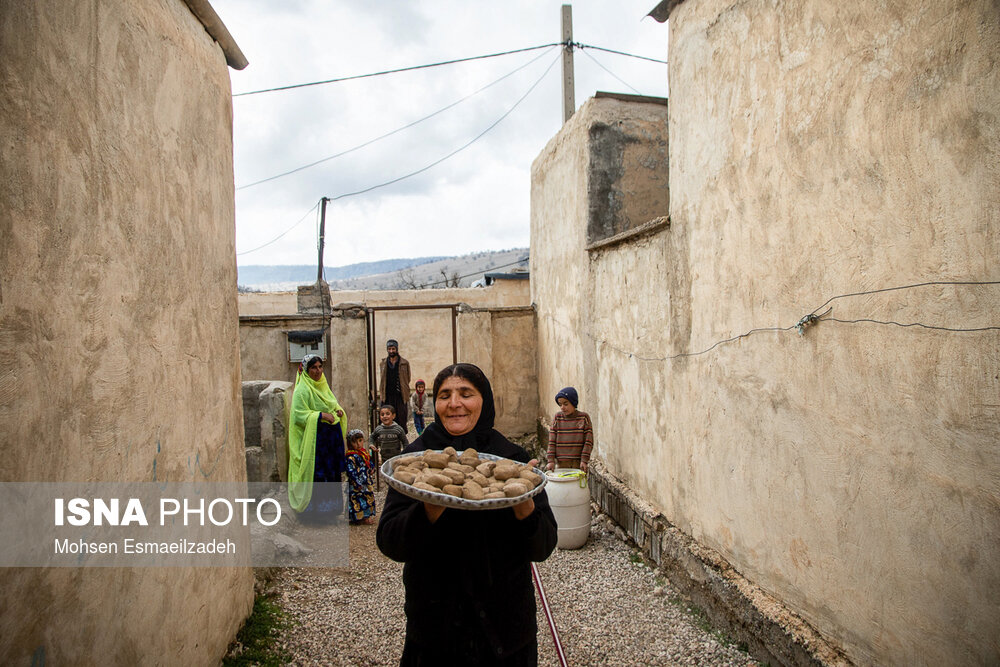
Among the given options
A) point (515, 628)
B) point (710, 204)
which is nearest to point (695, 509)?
Result: point (710, 204)

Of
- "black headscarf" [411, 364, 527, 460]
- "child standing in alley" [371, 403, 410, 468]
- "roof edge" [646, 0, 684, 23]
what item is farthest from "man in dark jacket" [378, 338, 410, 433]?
"black headscarf" [411, 364, 527, 460]

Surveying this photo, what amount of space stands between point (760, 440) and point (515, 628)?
6.20 ft

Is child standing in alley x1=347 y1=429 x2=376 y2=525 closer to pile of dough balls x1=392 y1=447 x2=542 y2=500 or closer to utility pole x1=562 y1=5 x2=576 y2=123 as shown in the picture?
pile of dough balls x1=392 y1=447 x2=542 y2=500

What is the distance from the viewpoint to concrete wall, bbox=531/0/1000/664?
206 centimetres

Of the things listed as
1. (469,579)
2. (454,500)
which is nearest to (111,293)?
(454,500)

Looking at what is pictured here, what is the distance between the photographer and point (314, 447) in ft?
19.3

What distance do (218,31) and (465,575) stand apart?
321 cm

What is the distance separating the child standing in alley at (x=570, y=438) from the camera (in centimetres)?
554

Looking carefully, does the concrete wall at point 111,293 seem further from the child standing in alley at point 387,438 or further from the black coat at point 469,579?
the child standing in alley at point 387,438

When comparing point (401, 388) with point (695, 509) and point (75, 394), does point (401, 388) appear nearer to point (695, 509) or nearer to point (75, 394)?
point (695, 509)

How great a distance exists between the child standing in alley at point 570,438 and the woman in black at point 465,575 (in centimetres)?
346

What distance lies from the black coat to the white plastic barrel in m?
3.06

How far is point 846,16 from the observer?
8.34 feet

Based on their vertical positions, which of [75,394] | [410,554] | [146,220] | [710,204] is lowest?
[410,554]
